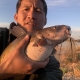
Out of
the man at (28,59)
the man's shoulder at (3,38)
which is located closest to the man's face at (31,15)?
the man at (28,59)

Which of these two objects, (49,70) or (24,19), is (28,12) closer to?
(24,19)

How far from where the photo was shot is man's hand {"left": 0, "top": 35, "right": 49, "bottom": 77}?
2.71 metres

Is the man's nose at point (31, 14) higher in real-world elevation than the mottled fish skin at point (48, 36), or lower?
higher

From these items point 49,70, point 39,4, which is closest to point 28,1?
point 39,4

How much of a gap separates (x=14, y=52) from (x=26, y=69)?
0.78 ft

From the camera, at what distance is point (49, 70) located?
3346mm

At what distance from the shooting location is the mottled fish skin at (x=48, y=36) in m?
2.74

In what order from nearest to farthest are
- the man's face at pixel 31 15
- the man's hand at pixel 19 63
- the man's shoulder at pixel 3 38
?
the man's hand at pixel 19 63, the man's shoulder at pixel 3 38, the man's face at pixel 31 15

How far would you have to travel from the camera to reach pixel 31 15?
355 centimetres

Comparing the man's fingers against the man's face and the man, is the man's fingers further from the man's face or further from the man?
the man's face

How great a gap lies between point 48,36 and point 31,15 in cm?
82

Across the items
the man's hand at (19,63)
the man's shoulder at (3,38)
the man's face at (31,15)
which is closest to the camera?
the man's hand at (19,63)

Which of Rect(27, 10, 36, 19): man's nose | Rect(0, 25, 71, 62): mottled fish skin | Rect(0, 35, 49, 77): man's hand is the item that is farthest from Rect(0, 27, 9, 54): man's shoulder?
Rect(27, 10, 36, 19): man's nose

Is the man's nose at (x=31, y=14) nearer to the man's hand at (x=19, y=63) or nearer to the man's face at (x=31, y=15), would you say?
the man's face at (x=31, y=15)
